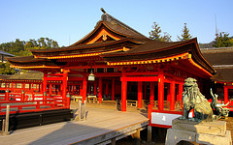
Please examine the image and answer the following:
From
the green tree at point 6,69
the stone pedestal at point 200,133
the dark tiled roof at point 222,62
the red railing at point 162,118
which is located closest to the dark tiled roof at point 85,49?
the red railing at point 162,118

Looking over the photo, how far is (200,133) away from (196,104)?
97 cm

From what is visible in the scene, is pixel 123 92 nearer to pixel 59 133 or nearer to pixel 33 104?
pixel 33 104

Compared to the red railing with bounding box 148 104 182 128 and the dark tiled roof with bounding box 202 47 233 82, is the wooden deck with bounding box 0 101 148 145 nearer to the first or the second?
the red railing with bounding box 148 104 182 128

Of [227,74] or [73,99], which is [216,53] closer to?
[227,74]

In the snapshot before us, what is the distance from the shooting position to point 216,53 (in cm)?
2903

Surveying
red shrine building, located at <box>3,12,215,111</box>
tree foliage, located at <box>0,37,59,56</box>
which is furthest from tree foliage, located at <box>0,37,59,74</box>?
red shrine building, located at <box>3,12,215,111</box>

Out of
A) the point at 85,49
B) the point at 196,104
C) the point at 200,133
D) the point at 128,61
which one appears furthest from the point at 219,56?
the point at 200,133

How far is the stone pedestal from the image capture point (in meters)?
5.54

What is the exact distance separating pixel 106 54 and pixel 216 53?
22.1 metres

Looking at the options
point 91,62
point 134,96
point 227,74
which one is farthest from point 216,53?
point 91,62

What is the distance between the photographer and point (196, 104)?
6.34m

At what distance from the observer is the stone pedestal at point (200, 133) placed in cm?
554

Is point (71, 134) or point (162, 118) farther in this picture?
point (162, 118)

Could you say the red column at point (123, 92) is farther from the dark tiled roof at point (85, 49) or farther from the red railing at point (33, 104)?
the red railing at point (33, 104)
